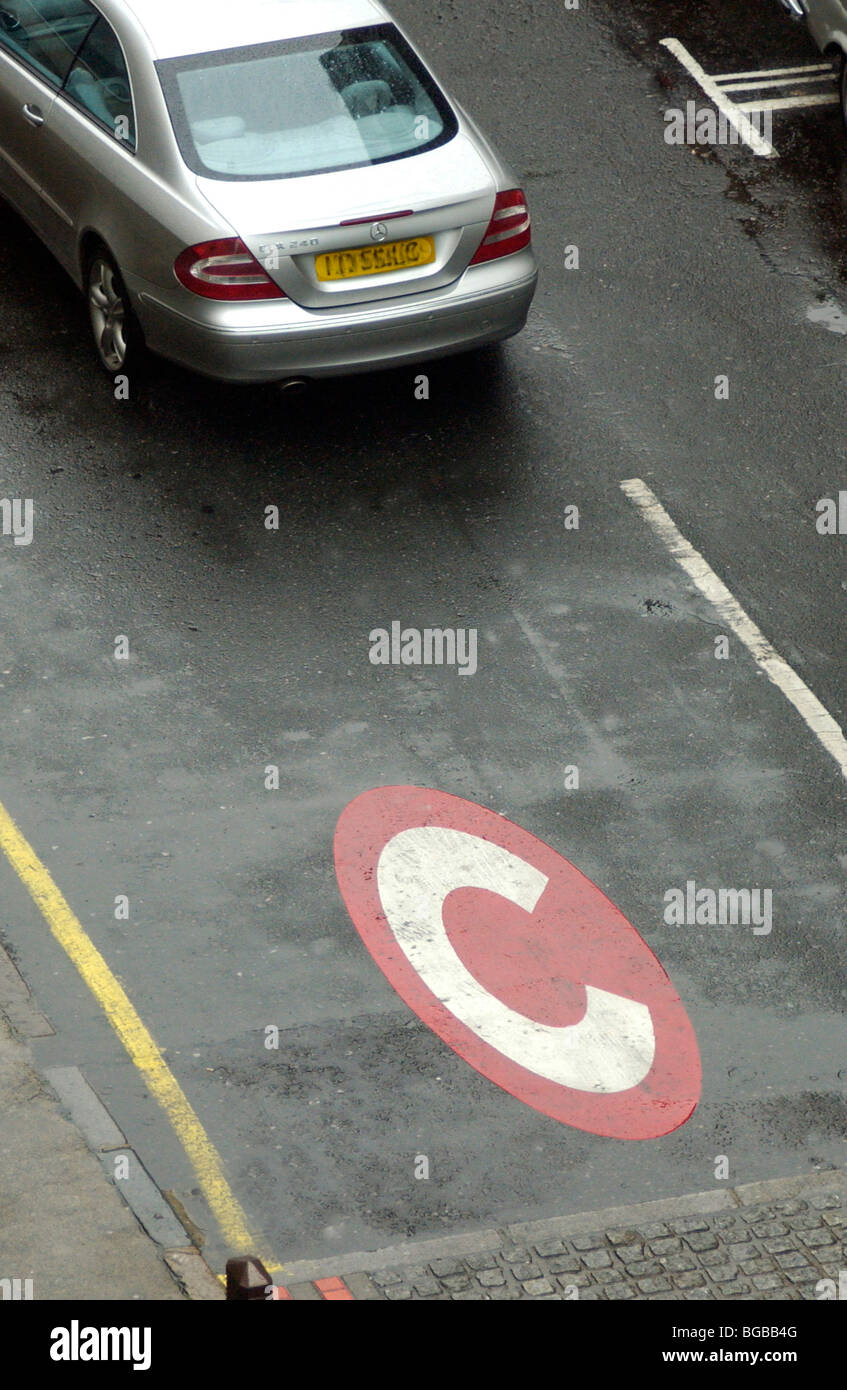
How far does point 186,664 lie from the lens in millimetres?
9078

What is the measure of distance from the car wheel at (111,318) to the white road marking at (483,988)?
12.4ft

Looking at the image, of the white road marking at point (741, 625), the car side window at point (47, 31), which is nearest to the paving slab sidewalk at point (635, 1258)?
the white road marking at point (741, 625)

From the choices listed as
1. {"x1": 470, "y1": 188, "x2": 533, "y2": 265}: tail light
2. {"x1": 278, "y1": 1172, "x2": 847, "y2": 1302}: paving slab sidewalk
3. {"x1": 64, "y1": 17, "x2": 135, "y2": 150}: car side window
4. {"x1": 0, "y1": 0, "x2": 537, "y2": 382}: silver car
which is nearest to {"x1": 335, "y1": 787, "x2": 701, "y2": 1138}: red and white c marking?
{"x1": 278, "y1": 1172, "x2": 847, "y2": 1302}: paving slab sidewalk

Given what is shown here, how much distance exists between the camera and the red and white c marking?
7.16 m

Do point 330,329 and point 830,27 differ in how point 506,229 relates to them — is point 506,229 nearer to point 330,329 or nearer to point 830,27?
point 330,329

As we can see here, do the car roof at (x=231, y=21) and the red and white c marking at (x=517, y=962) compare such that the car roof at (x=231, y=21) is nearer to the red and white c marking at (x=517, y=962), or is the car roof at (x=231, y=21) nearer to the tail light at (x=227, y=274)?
the tail light at (x=227, y=274)

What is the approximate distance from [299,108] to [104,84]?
1150 mm

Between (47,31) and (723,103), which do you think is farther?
(723,103)

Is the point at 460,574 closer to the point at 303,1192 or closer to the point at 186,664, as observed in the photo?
the point at 186,664

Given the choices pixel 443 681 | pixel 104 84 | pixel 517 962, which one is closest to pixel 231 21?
pixel 104 84

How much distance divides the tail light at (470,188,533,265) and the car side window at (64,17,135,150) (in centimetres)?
195

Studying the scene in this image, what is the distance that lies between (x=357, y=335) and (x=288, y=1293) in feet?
17.2

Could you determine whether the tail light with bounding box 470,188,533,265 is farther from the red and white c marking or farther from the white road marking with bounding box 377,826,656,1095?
the white road marking with bounding box 377,826,656,1095

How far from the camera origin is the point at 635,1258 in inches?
251
